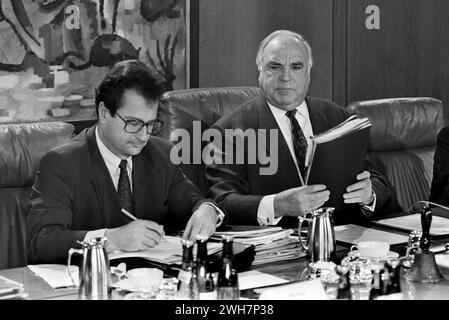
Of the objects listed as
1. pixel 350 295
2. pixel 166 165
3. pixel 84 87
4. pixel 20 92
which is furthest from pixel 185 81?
pixel 350 295

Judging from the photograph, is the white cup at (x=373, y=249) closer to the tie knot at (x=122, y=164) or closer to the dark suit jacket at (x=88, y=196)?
the dark suit jacket at (x=88, y=196)

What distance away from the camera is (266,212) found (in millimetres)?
3234

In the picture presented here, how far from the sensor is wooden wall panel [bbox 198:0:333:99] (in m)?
4.82

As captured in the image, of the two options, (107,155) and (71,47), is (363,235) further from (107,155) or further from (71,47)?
(71,47)

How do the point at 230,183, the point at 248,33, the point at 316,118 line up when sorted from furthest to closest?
the point at 248,33
the point at 316,118
the point at 230,183

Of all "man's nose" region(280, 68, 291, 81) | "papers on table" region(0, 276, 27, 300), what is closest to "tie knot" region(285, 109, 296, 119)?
"man's nose" region(280, 68, 291, 81)

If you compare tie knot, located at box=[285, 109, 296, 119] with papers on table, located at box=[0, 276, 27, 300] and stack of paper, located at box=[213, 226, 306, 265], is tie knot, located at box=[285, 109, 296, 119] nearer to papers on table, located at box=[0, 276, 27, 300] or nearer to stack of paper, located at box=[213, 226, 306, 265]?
stack of paper, located at box=[213, 226, 306, 265]

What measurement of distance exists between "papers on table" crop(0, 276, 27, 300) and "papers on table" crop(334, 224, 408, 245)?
1.11 metres

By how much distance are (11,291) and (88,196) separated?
72cm

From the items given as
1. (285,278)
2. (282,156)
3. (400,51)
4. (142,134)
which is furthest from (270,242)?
(400,51)

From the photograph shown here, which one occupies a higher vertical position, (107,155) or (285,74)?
(285,74)

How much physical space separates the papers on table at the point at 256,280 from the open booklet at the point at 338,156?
66 centimetres

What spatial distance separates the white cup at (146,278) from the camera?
85.0 inches

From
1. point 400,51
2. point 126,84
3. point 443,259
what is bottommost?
point 443,259
